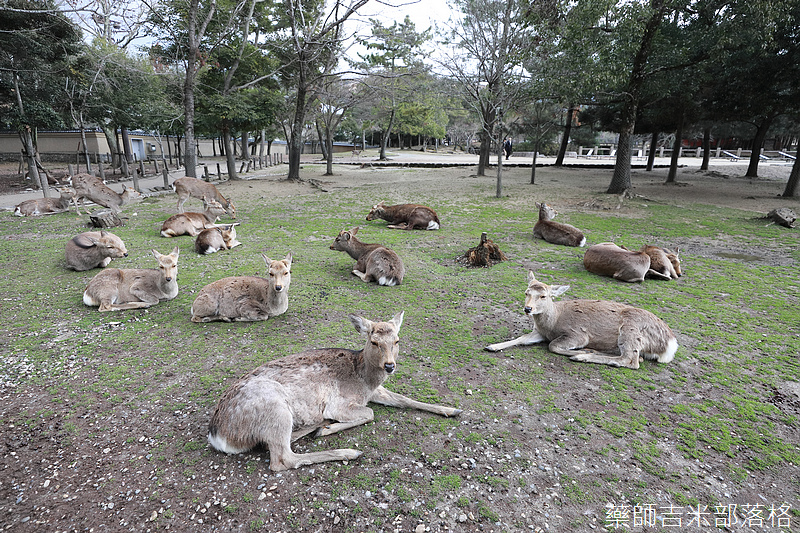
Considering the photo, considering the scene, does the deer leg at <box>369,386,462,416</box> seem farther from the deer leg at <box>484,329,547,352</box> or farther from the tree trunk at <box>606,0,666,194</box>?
the tree trunk at <box>606,0,666,194</box>

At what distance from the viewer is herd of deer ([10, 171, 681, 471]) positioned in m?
3.17

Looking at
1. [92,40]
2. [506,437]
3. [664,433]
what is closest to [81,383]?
[506,437]

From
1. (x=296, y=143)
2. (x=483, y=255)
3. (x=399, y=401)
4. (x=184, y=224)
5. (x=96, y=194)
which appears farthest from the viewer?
(x=296, y=143)

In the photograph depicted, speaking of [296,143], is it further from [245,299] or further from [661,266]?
[661,266]

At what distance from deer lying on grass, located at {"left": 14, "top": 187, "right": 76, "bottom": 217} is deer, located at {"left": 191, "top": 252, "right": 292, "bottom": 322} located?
34.2 ft

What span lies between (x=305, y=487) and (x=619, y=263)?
249 inches


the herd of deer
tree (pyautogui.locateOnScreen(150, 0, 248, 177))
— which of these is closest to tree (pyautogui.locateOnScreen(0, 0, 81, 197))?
tree (pyautogui.locateOnScreen(150, 0, 248, 177))

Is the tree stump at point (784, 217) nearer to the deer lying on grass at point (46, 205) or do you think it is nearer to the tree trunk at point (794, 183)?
the tree trunk at point (794, 183)

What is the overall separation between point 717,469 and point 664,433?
42cm

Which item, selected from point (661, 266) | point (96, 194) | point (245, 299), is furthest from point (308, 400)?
point (96, 194)

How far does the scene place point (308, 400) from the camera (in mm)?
3443

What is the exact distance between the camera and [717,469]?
314 cm

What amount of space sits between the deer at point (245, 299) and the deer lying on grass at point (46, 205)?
10.4 metres

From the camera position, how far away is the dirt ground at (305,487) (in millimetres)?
2680
